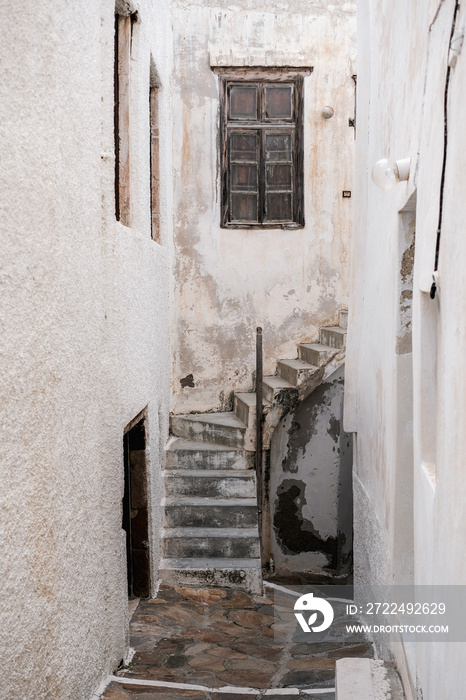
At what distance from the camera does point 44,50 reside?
146 inches

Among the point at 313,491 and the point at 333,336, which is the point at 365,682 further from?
the point at 313,491

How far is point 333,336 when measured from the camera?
9.39 meters

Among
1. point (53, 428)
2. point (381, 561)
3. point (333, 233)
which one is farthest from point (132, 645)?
point (333, 233)

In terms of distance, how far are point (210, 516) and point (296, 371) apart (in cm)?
201

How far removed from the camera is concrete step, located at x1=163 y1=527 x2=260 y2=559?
7914 mm

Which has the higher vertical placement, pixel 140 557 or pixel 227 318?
pixel 227 318

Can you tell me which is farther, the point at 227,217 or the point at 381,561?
the point at 227,217

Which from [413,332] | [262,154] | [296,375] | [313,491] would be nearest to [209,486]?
[296,375]

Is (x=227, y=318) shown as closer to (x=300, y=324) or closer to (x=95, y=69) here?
(x=300, y=324)

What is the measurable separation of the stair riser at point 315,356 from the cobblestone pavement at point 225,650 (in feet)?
9.32

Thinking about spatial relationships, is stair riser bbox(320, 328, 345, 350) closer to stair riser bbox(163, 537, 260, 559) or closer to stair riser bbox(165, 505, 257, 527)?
stair riser bbox(165, 505, 257, 527)

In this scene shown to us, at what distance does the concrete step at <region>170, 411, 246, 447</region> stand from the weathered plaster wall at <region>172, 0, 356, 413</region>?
438mm

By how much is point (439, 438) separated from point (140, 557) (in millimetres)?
4697

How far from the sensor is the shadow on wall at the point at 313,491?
1009 cm
